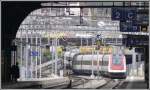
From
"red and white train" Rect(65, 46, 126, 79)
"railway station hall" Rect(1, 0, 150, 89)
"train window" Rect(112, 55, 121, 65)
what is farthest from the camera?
"red and white train" Rect(65, 46, 126, 79)

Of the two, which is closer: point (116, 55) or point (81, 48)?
point (116, 55)

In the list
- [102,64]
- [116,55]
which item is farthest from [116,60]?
[116,55]

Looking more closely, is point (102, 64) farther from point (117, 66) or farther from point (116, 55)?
point (116, 55)

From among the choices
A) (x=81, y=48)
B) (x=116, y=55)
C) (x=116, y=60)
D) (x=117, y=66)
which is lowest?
(x=117, y=66)

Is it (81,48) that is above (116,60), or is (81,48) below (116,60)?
above

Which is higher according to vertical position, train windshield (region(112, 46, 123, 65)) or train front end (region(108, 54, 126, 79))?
train windshield (region(112, 46, 123, 65))

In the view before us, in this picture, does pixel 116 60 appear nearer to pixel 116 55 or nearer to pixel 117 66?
pixel 117 66

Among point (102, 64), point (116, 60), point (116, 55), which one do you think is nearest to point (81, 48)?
point (116, 55)

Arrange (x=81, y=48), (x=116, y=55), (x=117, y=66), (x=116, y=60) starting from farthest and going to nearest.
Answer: (x=81, y=48) < (x=116, y=55) < (x=116, y=60) < (x=117, y=66)

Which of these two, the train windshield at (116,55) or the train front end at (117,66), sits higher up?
the train windshield at (116,55)

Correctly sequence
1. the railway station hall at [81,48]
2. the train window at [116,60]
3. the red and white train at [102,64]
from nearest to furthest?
the railway station hall at [81,48], the train window at [116,60], the red and white train at [102,64]

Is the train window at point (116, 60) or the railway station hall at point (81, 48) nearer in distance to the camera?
the railway station hall at point (81, 48)

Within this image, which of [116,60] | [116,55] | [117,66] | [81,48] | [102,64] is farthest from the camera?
[81,48]

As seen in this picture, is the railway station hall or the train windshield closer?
the railway station hall
